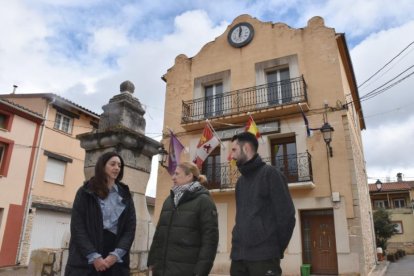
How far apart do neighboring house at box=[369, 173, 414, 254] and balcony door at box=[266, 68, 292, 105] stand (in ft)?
71.8

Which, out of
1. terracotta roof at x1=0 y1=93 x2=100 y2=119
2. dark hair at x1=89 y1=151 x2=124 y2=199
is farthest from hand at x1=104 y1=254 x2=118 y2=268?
terracotta roof at x1=0 y1=93 x2=100 y2=119

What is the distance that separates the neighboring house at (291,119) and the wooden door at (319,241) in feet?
0.10

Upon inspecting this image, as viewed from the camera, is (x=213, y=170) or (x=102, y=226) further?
(x=213, y=170)

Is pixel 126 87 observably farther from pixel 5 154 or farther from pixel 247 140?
pixel 5 154

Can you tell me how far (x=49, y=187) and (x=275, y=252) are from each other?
1675 centimetres

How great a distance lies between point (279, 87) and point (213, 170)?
419cm

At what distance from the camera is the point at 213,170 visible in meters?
13.4

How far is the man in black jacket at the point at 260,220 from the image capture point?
2.56 metres

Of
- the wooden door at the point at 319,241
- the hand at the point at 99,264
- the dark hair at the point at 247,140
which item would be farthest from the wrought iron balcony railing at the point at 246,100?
the hand at the point at 99,264

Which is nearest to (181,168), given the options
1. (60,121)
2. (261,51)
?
(261,51)

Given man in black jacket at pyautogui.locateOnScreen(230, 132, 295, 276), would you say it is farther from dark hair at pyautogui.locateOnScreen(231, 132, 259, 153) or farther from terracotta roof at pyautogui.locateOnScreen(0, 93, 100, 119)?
terracotta roof at pyautogui.locateOnScreen(0, 93, 100, 119)

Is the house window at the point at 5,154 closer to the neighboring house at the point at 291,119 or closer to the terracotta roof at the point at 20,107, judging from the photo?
the terracotta roof at the point at 20,107

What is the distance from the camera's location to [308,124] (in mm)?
11750

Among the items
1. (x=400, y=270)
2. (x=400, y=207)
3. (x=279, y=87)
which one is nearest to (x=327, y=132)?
(x=279, y=87)
